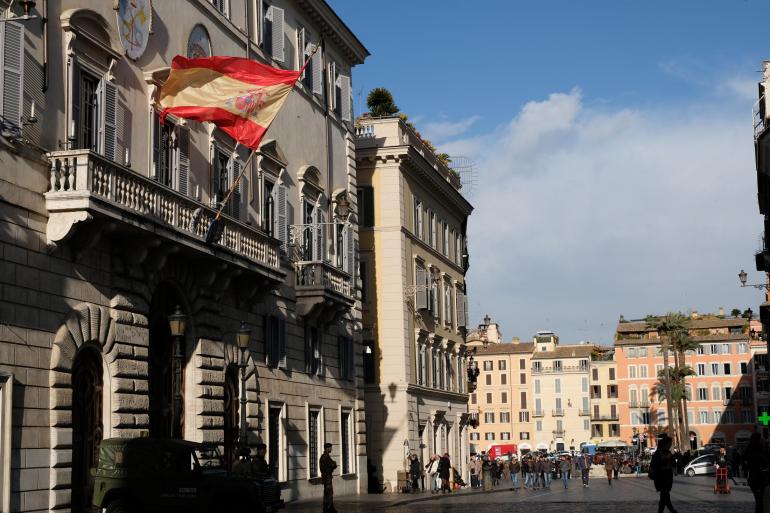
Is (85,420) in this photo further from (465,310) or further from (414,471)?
(465,310)

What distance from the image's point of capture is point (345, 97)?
44.3 metres

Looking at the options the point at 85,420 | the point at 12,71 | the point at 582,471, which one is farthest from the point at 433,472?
the point at 12,71

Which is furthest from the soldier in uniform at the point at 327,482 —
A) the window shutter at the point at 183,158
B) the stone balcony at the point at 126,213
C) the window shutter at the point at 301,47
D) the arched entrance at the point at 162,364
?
the window shutter at the point at 301,47

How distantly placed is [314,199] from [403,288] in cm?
1409

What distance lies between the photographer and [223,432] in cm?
3105

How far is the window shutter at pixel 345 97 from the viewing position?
145 ft

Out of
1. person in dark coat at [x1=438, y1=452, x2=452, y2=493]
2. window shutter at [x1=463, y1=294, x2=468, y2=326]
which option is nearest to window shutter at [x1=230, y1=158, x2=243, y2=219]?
person in dark coat at [x1=438, y1=452, x2=452, y2=493]

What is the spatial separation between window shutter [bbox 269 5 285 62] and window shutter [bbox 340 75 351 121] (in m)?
7.28

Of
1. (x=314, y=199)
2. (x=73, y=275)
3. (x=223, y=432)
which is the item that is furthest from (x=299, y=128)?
(x=73, y=275)

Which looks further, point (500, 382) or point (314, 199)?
point (500, 382)

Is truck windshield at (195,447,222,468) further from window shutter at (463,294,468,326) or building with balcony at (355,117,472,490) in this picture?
window shutter at (463,294,468,326)

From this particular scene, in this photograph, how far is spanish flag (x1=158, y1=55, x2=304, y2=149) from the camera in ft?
89.6

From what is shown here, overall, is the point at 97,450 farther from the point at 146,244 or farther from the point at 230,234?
the point at 230,234

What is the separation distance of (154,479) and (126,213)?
541 cm
